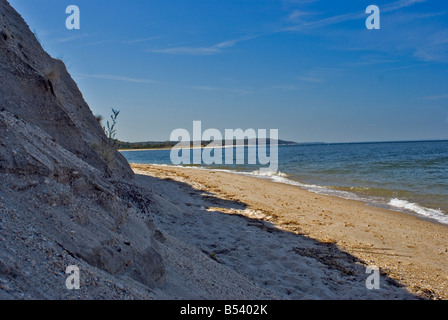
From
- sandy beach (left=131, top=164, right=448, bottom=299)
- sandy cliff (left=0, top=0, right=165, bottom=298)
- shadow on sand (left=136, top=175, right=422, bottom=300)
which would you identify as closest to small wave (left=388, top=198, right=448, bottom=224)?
sandy beach (left=131, top=164, right=448, bottom=299)

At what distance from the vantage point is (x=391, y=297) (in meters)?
4.82

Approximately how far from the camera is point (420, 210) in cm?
1124

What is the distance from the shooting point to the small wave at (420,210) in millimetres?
10316

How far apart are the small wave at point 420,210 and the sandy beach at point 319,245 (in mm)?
738

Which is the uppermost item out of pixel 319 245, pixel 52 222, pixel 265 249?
pixel 52 222

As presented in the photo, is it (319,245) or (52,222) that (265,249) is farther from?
(52,222)

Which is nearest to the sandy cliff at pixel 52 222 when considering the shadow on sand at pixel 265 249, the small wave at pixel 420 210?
the shadow on sand at pixel 265 249

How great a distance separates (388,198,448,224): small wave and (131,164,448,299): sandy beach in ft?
2.42

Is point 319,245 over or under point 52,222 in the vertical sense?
under

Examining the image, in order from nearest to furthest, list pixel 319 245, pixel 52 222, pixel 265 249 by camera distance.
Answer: pixel 52 222 < pixel 265 249 < pixel 319 245

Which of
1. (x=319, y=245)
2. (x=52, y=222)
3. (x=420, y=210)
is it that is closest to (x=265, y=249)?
(x=319, y=245)

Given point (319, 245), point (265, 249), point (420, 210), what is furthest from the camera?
point (420, 210)

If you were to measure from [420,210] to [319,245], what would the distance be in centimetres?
622

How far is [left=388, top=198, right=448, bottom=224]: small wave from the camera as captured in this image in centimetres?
1032
